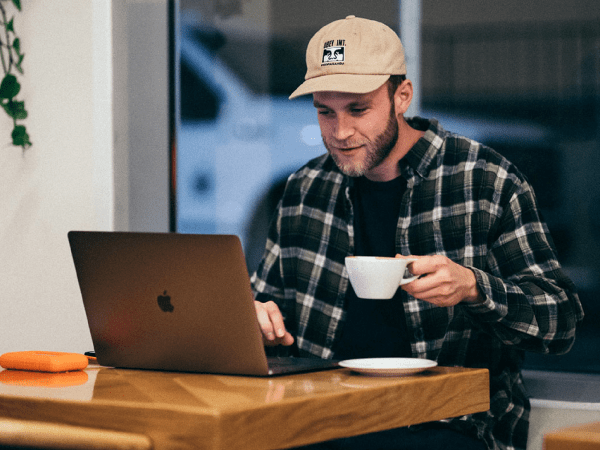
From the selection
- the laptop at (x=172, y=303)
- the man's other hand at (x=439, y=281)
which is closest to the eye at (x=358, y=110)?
the man's other hand at (x=439, y=281)

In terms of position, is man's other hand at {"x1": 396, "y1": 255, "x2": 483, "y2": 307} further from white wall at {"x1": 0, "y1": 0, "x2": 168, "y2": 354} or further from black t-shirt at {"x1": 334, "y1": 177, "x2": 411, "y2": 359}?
white wall at {"x1": 0, "y1": 0, "x2": 168, "y2": 354}

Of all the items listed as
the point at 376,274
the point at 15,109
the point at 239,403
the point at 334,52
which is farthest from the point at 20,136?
the point at 239,403

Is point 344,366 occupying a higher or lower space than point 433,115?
lower

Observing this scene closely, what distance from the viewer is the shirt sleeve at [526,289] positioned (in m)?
1.42

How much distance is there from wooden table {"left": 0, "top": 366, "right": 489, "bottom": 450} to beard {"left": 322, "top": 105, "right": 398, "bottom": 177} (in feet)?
2.19

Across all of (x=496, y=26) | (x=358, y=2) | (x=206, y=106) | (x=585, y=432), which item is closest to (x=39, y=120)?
(x=206, y=106)

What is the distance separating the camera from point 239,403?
35.3 inches

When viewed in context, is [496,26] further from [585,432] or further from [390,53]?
[585,432]

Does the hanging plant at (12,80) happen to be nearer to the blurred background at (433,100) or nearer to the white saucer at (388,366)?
the blurred background at (433,100)

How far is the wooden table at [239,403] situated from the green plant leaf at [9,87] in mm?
1188

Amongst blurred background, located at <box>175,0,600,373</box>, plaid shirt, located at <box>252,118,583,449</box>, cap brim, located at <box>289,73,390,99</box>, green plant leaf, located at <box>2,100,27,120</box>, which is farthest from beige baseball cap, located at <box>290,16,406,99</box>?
green plant leaf, located at <box>2,100,27,120</box>

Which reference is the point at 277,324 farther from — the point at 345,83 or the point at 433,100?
the point at 433,100

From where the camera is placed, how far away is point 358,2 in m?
2.20

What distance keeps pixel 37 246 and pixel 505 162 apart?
1.38 m
